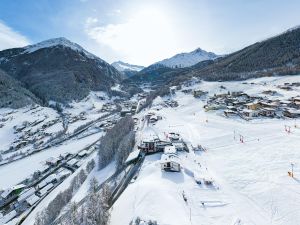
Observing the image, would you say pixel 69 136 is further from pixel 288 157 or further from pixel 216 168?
pixel 288 157

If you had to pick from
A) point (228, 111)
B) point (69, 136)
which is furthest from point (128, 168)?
point (69, 136)

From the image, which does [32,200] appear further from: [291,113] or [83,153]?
[291,113]

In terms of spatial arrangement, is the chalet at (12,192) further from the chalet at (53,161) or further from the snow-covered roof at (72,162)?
the snow-covered roof at (72,162)

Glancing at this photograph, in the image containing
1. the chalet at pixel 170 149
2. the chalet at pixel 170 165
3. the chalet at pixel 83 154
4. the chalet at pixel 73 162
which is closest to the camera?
the chalet at pixel 170 165

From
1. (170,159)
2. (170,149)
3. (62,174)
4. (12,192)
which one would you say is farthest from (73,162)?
(170,159)

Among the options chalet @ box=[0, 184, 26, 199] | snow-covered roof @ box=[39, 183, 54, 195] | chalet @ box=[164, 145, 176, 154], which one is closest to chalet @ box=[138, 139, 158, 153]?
chalet @ box=[164, 145, 176, 154]

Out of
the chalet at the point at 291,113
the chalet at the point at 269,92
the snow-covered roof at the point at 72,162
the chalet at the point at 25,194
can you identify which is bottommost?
the chalet at the point at 25,194

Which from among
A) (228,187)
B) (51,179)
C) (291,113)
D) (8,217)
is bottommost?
(8,217)

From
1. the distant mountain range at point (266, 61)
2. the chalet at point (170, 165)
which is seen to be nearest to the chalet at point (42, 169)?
the chalet at point (170, 165)
